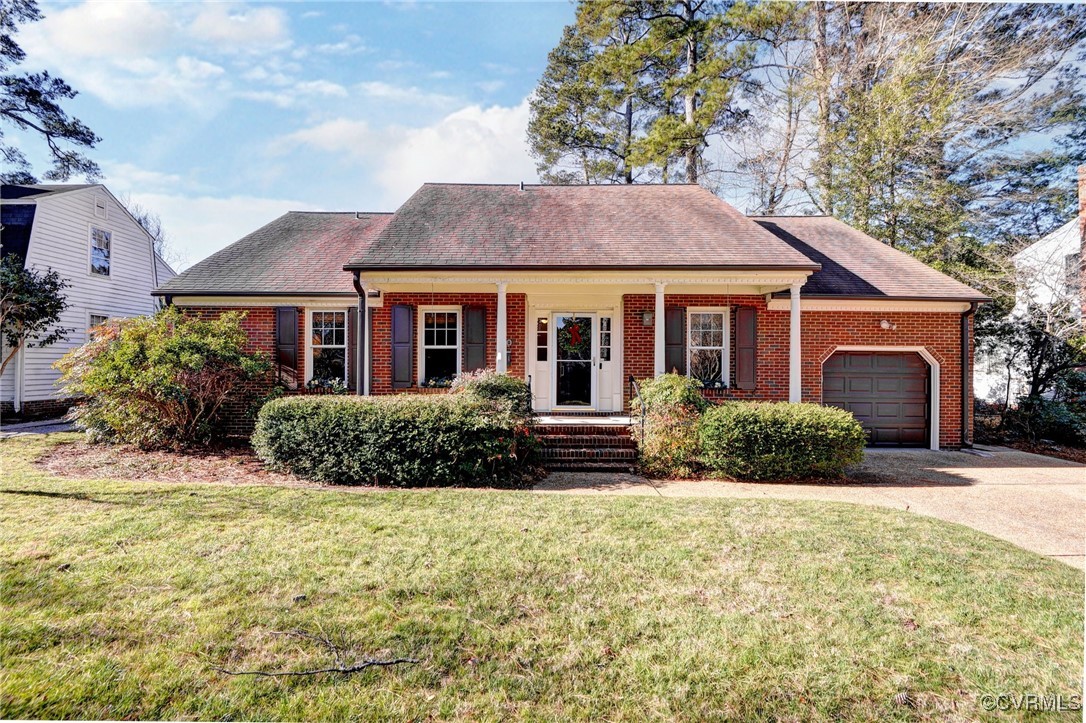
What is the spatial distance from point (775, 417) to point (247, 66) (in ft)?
27.4

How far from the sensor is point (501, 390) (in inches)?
291

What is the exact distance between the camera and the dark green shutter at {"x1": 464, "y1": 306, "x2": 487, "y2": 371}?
402 inches

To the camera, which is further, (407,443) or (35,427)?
(35,427)

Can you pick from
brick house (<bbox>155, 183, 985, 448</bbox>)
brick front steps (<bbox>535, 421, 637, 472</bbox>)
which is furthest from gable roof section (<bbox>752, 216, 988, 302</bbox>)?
brick front steps (<bbox>535, 421, 637, 472</bbox>)

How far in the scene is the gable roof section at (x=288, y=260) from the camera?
1022 centimetres

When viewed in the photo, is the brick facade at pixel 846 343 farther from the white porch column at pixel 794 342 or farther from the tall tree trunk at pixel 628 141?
the tall tree trunk at pixel 628 141

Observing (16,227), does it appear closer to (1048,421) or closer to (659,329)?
(659,329)

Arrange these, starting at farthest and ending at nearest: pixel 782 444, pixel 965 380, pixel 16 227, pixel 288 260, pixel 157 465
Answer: pixel 16 227, pixel 288 260, pixel 965 380, pixel 157 465, pixel 782 444

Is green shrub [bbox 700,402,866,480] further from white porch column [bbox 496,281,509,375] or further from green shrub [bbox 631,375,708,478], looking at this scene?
white porch column [bbox 496,281,509,375]

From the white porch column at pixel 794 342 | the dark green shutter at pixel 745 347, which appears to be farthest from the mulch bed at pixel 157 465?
the white porch column at pixel 794 342

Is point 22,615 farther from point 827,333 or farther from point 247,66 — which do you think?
point 827,333

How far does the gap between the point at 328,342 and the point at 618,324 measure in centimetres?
648

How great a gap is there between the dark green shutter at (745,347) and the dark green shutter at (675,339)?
3.62 feet

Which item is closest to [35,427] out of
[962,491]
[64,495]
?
[64,495]
